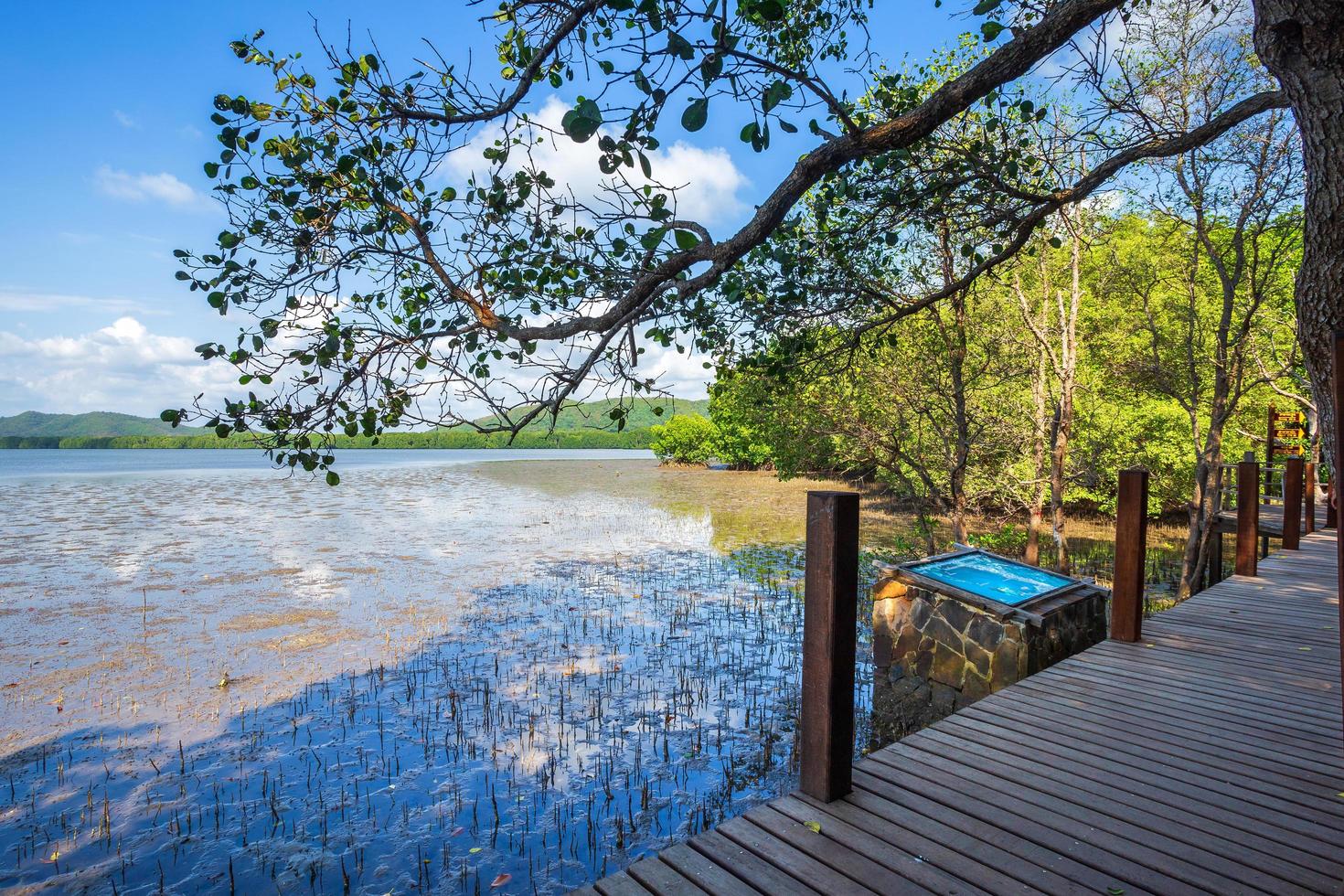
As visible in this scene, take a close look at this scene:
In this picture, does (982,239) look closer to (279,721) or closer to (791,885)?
(791,885)

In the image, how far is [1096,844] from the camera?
3.03m

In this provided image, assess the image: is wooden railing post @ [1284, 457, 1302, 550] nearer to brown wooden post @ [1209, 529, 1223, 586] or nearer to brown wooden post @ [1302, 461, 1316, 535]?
brown wooden post @ [1209, 529, 1223, 586]

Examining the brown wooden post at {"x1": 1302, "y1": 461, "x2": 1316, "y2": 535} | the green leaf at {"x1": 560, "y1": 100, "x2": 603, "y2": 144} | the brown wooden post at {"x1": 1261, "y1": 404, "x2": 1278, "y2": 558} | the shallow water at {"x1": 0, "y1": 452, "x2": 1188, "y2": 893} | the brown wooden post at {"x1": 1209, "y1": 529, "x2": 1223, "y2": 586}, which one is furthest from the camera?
the brown wooden post at {"x1": 1261, "y1": 404, "x2": 1278, "y2": 558}

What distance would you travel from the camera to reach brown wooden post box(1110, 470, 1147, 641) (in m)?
6.04

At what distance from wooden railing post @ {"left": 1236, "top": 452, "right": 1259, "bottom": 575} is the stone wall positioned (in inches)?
119

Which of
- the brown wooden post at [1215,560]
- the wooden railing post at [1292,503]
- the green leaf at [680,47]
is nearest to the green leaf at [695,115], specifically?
the green leaf at [680,47]

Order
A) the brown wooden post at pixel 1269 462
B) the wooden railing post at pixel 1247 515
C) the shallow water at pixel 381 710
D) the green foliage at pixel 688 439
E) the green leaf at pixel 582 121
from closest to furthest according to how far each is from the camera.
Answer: the green leaf at pixel 582 121, the shallow water at pixel 381 710, the wooden railing post at pixel 1247 515, the brown wooden post at pixel 1269 462, the green foliage at pixel 688 439

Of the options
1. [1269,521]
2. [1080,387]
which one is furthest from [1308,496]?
[1080,387]

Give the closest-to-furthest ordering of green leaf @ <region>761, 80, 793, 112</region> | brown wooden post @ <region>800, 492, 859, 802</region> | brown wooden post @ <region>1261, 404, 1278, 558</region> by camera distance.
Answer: green leaf @ <region>761, 80, 793, 112</region> < brown wooden post @ <region>800, 492, 859, 802</region> < brown wooden post @ <region>1261, 404, 1278, 558</region>

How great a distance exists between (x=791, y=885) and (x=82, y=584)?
1672 centimetres

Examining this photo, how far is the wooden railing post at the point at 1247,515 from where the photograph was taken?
933 cm

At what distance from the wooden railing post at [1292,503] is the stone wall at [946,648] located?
558 centimetres

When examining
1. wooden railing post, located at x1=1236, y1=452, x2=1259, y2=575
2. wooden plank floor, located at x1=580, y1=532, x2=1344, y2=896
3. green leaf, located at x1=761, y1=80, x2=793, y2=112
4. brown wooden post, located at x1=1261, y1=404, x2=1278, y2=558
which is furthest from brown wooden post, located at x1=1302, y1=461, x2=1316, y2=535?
green leaf, located at x1=761, y1=80, x2=793, y2=112

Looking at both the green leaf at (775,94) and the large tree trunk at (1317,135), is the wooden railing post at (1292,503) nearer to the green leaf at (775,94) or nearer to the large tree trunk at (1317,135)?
Result: the large tree trunk at (1317,135)
